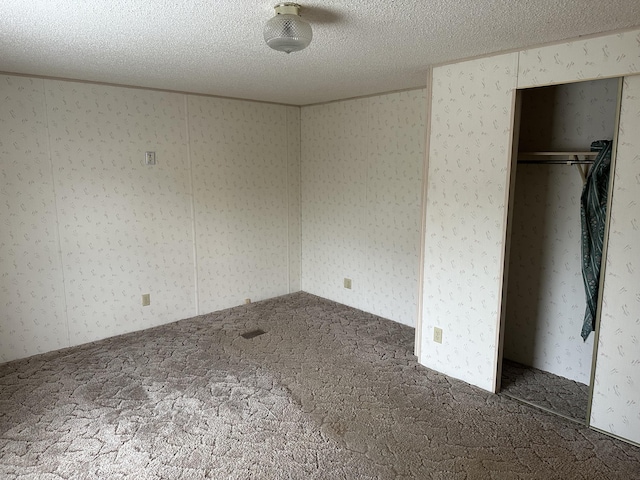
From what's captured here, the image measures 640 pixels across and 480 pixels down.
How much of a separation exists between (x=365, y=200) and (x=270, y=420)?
2.57m

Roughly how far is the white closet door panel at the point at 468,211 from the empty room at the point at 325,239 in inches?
0.6

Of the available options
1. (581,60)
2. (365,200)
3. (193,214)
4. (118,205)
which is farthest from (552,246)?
(118,205)

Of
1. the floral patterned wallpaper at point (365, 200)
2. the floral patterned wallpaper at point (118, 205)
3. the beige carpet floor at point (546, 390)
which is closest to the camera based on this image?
the beige carpet floor at point (546, 390)

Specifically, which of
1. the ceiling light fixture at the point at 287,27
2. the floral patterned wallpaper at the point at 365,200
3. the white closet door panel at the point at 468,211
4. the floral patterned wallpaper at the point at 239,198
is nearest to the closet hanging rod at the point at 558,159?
the white closet door panel at the point at 468,211

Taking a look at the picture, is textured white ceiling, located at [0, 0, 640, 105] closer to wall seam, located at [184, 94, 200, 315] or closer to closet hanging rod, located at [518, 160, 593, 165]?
wall seam, located at [184, 94, 200, 315]

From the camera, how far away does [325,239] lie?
5.15 metres

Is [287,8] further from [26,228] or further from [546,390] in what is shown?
[546,390]

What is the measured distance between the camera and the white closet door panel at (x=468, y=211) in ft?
9.42

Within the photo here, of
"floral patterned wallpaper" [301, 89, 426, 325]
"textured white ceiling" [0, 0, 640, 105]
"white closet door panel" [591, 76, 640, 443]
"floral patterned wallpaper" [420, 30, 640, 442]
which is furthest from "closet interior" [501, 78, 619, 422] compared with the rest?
"floral patterned wallpaper" [301, 89, 426, 325]

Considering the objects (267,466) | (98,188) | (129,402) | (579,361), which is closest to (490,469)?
(267,466)

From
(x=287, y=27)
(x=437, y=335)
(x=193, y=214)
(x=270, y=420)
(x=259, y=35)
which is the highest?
(x=259, y=35)

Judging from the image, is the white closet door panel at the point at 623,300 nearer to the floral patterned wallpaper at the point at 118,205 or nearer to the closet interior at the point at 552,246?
the closet interior at the point at 552,246

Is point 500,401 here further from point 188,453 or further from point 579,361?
point 188,453

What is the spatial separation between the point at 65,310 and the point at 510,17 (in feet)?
12.7
